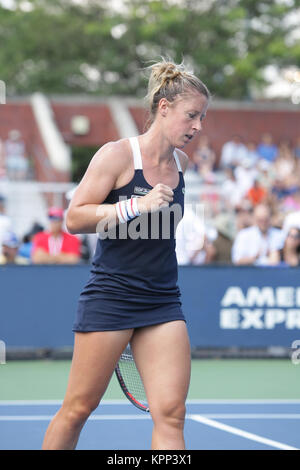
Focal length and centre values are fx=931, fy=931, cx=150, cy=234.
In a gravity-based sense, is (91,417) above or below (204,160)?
below

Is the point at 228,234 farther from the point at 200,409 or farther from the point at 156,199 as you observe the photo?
the point at 156,199

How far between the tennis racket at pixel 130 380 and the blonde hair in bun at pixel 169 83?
4.12 feet

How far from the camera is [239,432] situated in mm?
6891

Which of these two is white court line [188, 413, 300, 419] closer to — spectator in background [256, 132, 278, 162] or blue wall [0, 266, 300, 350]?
blue wall [0, 266, 300, 350]

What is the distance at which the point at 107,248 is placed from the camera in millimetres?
4500

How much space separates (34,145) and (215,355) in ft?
42.6

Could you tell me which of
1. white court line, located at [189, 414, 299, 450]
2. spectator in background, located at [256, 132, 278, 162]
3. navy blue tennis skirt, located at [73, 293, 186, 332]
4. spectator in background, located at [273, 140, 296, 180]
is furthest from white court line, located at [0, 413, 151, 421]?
spectator in background, located at [256, 132, 278, 162]

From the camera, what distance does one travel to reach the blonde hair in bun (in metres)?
4.47

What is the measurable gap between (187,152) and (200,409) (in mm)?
14642

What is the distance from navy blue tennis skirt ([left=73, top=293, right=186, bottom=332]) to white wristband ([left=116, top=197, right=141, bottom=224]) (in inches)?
16.4

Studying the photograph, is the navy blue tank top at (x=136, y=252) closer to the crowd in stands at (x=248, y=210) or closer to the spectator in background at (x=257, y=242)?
the crowd in stands at (x=248, y=210)

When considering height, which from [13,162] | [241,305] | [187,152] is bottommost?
[241,305]

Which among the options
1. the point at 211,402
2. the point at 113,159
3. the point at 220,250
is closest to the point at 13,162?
the point at 220,250

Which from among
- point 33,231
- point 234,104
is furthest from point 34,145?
point 33,231
